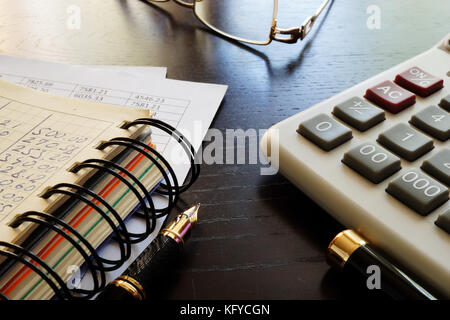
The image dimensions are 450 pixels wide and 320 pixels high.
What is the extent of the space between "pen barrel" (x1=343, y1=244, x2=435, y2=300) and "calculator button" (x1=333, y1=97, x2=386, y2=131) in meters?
0.12

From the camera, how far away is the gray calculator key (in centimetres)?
30

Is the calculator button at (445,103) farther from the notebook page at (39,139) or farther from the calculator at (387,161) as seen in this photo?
the notebook page at (39,139)

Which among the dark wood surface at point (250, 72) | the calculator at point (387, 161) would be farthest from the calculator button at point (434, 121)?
the dark wood surface at point (250, 72)

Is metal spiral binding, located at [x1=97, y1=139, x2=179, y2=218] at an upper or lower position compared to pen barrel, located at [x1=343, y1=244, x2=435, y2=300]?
upper

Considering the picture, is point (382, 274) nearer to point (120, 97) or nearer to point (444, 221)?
point (444, 221)

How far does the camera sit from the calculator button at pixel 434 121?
1.22ft

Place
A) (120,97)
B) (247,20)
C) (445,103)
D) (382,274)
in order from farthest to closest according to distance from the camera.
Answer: (247,20) → (120,97) → (445,103) → (382,274)

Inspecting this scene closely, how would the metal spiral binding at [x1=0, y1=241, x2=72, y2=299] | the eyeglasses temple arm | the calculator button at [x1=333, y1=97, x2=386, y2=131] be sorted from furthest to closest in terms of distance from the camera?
the eyeglasses temple arm < the calculator button at [x1=333, y1=97, x2=386, y2=131] < the metal spiral binding at [x1=0, y1=241, x2=72, y2=299]

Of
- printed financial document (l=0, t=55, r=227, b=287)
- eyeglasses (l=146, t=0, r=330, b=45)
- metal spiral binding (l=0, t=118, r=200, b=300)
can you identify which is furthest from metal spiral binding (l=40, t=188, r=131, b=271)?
eyeglasses (l=146, t=0, r=330, b=45)

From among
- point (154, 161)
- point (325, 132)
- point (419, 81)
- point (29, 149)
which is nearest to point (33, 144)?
point (29, 149)

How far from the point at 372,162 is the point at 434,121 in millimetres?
85

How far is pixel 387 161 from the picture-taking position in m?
0.34

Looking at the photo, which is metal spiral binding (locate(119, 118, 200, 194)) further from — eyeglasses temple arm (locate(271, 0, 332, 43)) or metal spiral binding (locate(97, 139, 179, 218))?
eyeglasses temple arm (locate(271, 0, 332, 43))
